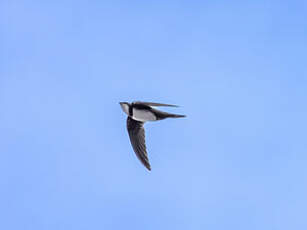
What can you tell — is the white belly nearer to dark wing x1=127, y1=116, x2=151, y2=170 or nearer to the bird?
the bird

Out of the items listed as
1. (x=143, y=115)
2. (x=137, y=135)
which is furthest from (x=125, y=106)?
(x=137, y=135)

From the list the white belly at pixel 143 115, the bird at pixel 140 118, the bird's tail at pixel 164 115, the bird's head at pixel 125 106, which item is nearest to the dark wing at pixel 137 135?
the bird at pixel 140 118

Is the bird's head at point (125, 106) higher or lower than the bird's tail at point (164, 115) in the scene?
higher

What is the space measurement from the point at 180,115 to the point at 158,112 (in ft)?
2.14

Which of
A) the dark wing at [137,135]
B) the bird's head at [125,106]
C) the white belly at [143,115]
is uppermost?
the bird's head at [125,106]

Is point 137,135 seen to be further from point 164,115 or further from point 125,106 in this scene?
point 164,115

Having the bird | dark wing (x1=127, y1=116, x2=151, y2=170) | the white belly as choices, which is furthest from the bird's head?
dark wing (x1=127, y1=116, x2=151, y2=170)

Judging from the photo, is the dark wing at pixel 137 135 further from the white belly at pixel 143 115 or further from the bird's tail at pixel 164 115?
the bird's tail at pixel 164 115

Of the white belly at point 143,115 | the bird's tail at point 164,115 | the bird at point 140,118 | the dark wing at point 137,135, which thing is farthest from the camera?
the dark wing at point 137,135

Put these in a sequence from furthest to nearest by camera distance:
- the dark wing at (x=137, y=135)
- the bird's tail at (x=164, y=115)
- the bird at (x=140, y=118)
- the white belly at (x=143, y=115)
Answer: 1. the dark wing at (x=137, y=135)
2. the white belly at (x=143, y=115)
3. the bird at (x=140, y=118)
4. the bird's tail at (x=164, y=115)

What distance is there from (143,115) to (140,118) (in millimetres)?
167

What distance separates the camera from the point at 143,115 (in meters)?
11.8

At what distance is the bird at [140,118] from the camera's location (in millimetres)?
11586

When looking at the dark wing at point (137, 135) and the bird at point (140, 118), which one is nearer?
the bird at point (140, 118)
